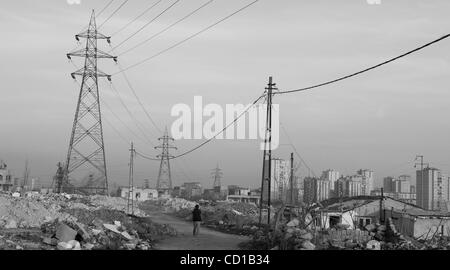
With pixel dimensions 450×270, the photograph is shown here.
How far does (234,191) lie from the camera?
11888cm

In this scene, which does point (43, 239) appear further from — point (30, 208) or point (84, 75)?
point (84, 75)

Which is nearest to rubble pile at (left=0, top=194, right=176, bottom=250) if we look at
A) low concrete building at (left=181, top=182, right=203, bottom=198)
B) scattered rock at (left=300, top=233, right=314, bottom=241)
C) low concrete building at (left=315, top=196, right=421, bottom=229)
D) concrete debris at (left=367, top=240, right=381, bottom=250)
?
scattered rock at (left=300, top=233, right=314, bottom=241)

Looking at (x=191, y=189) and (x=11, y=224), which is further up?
(x=11, y=224)

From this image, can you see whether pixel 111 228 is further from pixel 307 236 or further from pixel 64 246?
pixel 307 236

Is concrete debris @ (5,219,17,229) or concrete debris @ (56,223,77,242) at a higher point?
concrete debris @ (56,223,77,242)

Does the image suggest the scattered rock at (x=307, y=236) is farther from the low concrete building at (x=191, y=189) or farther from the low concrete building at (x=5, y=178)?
the low concrete building at (x=191, y=189)

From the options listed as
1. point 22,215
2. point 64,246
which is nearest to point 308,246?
point 64,246

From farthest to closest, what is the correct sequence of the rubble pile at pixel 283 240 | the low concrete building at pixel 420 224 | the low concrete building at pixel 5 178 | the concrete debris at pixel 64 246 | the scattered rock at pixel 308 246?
the low concrete building at pixel 5 178 → the low concrete building at pixel 420 224 → the rubble pile at pixel 283 240 → the scattered rock at pixel 308 246 → the concrete debris at pixel 64 246

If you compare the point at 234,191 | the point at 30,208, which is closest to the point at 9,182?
the point at 234,191

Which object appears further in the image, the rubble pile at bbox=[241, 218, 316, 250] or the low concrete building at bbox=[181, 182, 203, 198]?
the low concrete building at bbox=[181, 182, 203, 198]

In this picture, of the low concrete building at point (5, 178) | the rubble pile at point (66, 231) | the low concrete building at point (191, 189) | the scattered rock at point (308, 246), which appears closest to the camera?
the rubble pile at point (66, 231)

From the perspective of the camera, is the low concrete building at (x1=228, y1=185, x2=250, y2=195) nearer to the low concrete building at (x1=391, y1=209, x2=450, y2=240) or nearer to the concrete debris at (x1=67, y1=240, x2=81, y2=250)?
the low concrete building at (x1=391, y1=209, x2=450, y2=240)

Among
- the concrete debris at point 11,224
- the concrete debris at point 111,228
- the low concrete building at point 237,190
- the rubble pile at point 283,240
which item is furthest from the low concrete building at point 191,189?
the rubble pile at point 283,240
